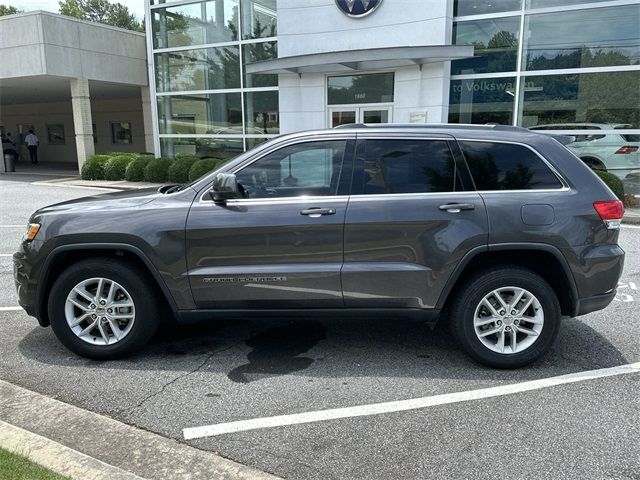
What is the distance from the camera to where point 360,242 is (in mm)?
3803

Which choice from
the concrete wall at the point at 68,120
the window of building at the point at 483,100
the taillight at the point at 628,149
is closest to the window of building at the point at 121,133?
the concrete wall at the point at 68,120

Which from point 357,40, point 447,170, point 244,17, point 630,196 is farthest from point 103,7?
point 447,170

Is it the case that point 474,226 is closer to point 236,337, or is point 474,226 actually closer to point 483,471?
point 483,471

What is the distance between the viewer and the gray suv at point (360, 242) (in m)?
3.77

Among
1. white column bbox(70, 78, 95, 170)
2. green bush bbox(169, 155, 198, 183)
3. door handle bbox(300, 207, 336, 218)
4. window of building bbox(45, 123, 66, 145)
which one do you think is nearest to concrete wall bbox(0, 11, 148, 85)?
white column bbox(70, 78, 95, 170)

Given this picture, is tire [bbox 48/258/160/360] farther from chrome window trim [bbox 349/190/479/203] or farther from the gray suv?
chrome window trim [bbox 349/190/479/203]

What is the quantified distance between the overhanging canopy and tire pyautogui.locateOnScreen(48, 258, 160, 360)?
11.0 meters

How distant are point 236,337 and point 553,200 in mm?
2836

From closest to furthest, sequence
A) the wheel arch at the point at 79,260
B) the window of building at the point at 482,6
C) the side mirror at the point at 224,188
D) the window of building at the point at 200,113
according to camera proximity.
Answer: the side mirror at the point at 224,188 → the wheel arch at the point at 79,260 → the window of building at the point at 482,6 → the window of building at the point at 200,113

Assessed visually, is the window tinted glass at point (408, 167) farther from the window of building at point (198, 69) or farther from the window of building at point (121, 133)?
the window of building at point (121, 133)

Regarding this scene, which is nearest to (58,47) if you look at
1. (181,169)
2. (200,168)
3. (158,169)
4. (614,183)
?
(158,169)

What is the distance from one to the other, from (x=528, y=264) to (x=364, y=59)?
10.9 metres

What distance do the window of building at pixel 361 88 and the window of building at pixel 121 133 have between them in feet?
64.9

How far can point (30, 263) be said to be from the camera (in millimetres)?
3988
